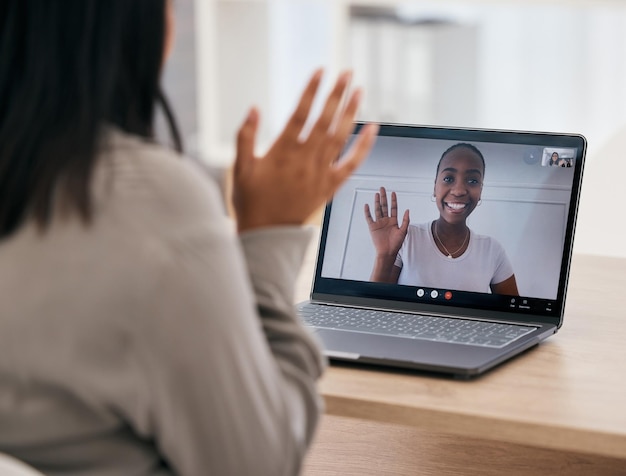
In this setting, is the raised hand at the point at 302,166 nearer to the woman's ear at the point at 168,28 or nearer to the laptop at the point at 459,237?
the woman's ear at the point at 168,28

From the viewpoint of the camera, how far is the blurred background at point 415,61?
344 centimetres

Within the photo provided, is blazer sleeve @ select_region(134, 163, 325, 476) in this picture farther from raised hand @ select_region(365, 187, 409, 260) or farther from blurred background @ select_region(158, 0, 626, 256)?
blurred background @ select_region(158, 0, 626, 256)

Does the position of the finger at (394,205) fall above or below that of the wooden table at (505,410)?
above

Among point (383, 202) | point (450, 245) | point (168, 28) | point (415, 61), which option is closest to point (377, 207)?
point (383, 202)

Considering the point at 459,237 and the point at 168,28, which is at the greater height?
the point at 168,28

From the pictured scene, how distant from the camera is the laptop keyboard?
110cm

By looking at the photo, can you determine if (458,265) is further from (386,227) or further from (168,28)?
(168,28)

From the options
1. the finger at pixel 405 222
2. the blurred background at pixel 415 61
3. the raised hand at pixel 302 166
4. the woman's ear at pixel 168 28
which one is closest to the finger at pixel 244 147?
the raised hand at pixel 302 166

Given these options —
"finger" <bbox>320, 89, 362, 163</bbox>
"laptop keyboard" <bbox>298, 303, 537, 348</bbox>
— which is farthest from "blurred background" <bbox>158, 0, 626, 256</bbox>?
"finger" <bbox>320, 89, 362, 163</bbox>

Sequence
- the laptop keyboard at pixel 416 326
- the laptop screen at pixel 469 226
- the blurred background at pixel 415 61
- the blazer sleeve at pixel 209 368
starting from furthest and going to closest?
the blurred background at pixel 415 61, the laptop screen at pixel 469 226, the laptop keyboard at pixel 416 326, the blazer sleeve at pixel 209 368

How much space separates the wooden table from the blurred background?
2116 mm

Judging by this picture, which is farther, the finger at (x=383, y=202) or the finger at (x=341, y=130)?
the finger at (x=383, y=202)

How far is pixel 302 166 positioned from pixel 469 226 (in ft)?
1.26

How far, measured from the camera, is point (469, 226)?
1217 millimetres
